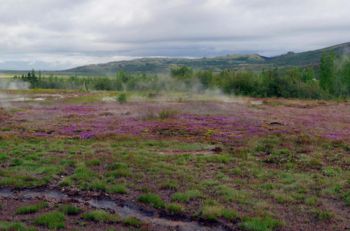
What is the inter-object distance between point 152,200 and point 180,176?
3.60 m

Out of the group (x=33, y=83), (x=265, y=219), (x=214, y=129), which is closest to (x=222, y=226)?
(x=265, y=219)

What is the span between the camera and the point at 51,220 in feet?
41.0

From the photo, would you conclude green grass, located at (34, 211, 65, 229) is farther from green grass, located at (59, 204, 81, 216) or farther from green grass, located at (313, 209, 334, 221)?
green grass, located at (313, 209, 334, 221)

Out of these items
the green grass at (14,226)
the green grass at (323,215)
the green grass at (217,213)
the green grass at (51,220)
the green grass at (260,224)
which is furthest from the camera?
the green grass at (323,215)

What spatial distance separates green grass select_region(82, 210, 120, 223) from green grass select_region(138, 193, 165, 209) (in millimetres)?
1866

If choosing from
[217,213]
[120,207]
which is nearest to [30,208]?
[120,207]

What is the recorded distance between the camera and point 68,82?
166750mm

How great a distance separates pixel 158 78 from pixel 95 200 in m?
125

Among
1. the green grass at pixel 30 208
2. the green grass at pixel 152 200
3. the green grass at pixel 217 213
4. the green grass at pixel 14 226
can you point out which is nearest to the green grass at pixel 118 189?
the green grass at pixel 152 200

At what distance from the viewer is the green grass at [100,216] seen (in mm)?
A: 12945

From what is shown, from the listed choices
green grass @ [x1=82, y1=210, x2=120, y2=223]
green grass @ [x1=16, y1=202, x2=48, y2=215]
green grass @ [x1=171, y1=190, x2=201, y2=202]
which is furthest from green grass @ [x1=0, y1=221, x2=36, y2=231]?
green grass @ [x1=171, y1=190, x2=201, y2=202]

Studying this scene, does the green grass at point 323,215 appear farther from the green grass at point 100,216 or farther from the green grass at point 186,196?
the green grass at point 100,216

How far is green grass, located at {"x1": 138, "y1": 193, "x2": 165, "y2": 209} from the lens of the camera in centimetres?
1467

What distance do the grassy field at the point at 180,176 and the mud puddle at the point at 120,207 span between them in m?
0.13
